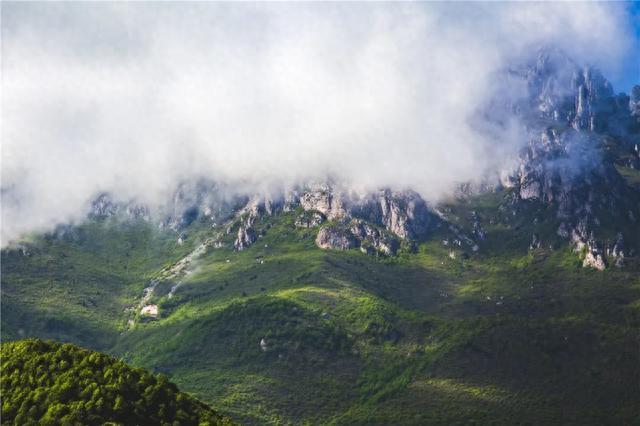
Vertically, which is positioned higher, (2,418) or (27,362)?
→ (27,362)

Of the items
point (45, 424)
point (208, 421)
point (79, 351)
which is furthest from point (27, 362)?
point (208, 421)

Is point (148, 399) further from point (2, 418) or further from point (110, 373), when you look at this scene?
point (2, 418)

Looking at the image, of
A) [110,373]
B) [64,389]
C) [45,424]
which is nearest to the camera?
[45,424]

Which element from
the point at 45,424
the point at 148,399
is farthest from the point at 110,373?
the point at 45,424

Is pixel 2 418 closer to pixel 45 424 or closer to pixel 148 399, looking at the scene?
pixel 45 424

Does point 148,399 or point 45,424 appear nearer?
point 45,424

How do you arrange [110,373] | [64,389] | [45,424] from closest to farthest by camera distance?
[45,424] < [64,389] < [110,373]
